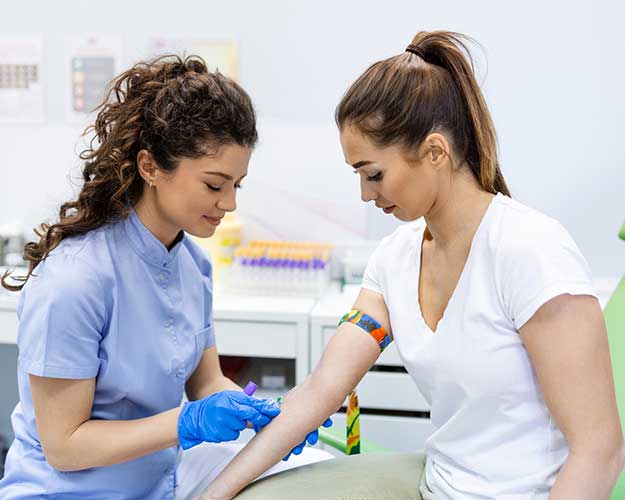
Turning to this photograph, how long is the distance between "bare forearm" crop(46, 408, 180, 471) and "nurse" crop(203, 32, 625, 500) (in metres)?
0.13

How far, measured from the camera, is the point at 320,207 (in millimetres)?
2516

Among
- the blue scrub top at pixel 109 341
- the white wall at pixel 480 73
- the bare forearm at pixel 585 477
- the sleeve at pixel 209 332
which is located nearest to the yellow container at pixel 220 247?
the white wall at pixel 480 73

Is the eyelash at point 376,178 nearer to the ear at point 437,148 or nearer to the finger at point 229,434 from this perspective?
the ear at point 437,148

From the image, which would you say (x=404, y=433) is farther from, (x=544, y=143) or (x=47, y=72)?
(x=47, y=72)

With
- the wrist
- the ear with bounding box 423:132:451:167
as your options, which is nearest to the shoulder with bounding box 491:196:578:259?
the ear with bounding box 423:132:451:167

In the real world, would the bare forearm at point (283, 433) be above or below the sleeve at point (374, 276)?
below

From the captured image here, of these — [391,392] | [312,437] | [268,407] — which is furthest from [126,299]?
[391,392]

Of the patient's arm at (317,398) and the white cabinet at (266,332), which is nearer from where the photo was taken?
the patient's arm at (317,398)

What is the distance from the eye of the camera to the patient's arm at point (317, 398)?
50.5 inches

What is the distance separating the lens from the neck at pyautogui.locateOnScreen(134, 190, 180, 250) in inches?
51.8

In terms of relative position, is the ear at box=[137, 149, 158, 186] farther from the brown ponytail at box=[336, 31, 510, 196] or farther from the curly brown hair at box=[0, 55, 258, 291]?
the brown ponytail at box=[336, 31, 510, 196]

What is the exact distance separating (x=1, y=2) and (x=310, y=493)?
6.85 ft

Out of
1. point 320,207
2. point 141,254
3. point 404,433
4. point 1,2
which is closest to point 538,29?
point 320,207

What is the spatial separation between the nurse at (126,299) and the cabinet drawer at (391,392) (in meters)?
0.79
